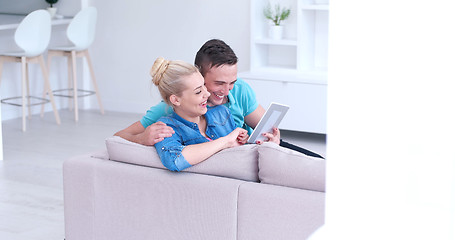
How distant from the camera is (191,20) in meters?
6.23

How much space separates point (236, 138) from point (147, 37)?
13.9 feet

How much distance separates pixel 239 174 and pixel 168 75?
477 mm

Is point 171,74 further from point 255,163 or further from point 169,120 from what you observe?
point 255,163

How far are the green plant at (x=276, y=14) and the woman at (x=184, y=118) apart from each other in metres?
3.15

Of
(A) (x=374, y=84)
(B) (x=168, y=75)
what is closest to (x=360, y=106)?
(A) (x=374, y=84)

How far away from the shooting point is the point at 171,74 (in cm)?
239

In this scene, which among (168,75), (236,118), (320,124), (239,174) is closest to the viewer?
(239,174)

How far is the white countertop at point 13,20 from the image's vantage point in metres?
5.73

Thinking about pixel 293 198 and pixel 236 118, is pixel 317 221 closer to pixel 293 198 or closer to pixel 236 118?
pixel 293 198

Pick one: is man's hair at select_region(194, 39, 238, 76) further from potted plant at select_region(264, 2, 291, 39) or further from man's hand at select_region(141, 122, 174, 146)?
potted plant at select_region(264, 2, 291, 39)

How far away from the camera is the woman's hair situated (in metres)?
2.37

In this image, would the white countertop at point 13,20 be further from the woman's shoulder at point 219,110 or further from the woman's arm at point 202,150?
the woman's arm at point 202,150

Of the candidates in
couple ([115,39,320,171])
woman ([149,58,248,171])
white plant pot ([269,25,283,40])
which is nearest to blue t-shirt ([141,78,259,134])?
couple ([115,39,320,171])

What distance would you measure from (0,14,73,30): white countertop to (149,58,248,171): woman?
372 centimetres
